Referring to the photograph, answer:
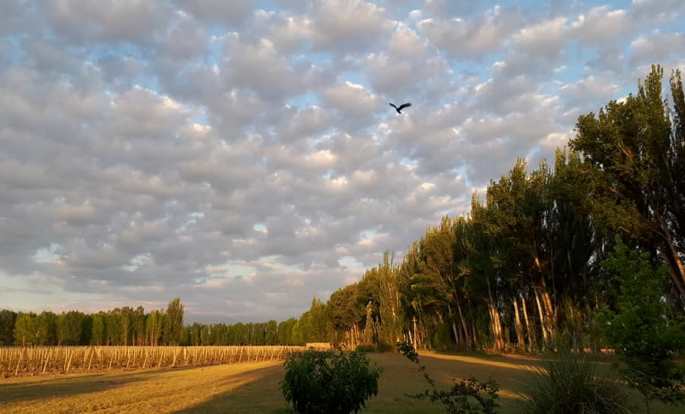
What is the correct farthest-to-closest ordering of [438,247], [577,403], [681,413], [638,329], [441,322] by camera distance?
[441,322] → [438,247] → [681,413] → [638,329] → [577,403]

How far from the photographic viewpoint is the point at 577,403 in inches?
328

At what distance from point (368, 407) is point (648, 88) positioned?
19462 millimetres

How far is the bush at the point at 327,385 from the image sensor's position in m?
8.94

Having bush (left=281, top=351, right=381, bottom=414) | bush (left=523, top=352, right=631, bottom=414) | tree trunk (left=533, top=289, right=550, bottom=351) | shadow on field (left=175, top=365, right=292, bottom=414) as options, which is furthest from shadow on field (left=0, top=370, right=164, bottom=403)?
tree trunk (left=533, top=289, right=550, bottom=351)

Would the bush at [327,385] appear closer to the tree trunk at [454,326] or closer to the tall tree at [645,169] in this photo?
the tall tree at [645,169]

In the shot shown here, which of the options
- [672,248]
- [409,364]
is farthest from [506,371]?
Result: [672,248]

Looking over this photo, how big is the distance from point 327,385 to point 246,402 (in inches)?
215

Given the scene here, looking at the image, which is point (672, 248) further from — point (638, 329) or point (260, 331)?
point (260, 331)

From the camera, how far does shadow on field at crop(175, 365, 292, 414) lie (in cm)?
1200

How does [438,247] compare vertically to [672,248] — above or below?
above

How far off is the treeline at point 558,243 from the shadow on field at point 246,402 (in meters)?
7.90

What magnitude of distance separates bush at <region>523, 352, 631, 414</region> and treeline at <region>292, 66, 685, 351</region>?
1.44 meters

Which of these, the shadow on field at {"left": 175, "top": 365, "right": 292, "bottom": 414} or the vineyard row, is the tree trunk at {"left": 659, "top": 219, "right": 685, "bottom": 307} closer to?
the shadow on field at {"left": 175, "top": 365, "right": 292, "bottom": 414}

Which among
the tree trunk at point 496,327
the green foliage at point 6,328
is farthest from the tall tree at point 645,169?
the green foliage at point 6,328
